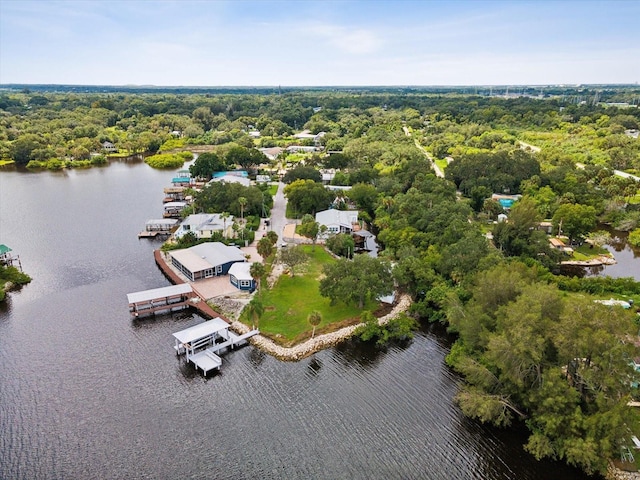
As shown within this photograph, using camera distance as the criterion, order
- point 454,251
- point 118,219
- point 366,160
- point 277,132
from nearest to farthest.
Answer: point 454,251, point 118,219, point 366,160, point 277,132

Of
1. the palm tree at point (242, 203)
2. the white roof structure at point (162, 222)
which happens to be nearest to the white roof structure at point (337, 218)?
the palm tree at point (242, 203)

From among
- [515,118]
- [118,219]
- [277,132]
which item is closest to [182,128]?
[277,132]

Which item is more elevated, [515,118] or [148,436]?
[515,118]

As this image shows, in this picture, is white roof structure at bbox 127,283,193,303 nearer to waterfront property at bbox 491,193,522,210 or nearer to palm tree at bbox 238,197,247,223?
palm tree at bbox 238,197,247,223

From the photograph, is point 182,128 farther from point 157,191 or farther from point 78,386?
point 78,386

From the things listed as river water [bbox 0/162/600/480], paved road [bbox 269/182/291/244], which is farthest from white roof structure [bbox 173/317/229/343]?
paved road [bbox 269/182/291/244]

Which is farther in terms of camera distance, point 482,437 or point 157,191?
point 157,191

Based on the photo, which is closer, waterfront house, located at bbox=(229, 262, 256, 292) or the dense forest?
the dense forest
